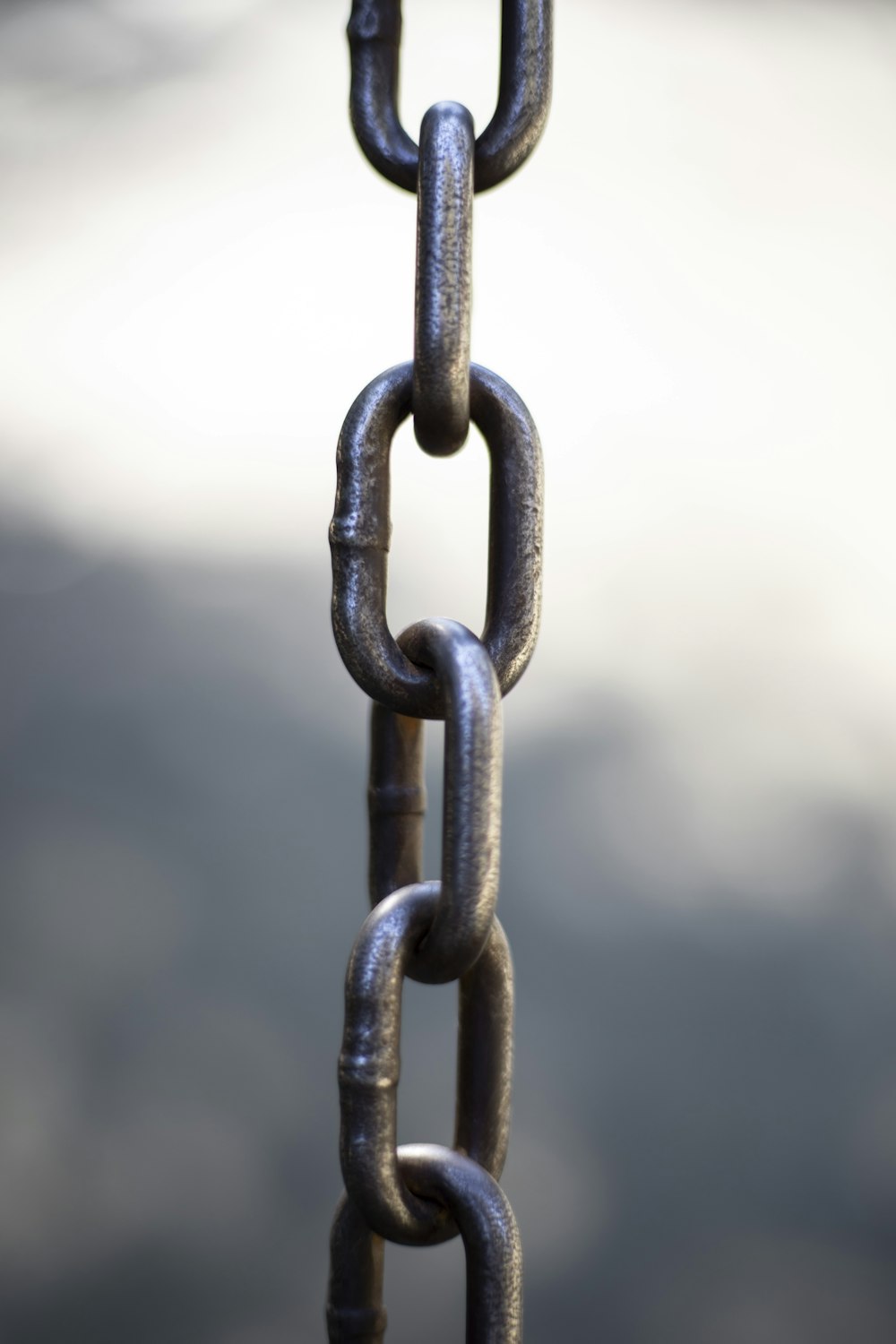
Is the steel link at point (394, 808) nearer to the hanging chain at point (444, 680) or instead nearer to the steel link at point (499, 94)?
the hanging chain at point (444, 680)

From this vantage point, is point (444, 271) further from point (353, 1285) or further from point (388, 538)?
point (353, 1285)

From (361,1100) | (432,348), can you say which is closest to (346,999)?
(361,1100)

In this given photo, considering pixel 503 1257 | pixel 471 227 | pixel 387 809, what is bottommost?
→ pixel 503 1257

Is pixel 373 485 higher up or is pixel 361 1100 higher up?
pixel 373 485

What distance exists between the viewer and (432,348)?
0.31 metres

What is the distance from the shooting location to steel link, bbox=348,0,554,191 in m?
0.33

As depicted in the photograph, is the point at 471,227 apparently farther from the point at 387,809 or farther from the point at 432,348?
the point at 387,809

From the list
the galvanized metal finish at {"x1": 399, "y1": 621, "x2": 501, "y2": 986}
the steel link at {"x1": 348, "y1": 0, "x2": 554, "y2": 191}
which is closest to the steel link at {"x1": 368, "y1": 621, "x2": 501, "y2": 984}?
the galvanized metal finish at {"x1": 399, "y1": 621, "x2": 501, "y2": 986}

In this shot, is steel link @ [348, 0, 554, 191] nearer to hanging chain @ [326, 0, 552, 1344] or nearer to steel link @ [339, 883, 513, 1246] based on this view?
hanging chain @ [326, 0, 552, 1344]

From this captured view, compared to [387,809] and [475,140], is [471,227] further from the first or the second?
[387,809]

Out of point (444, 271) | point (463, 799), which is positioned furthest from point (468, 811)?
point (444, 271)

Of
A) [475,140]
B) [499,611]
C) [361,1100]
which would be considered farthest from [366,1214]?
[475,140]

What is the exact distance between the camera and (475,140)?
326 mm

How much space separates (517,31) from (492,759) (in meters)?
0.17
